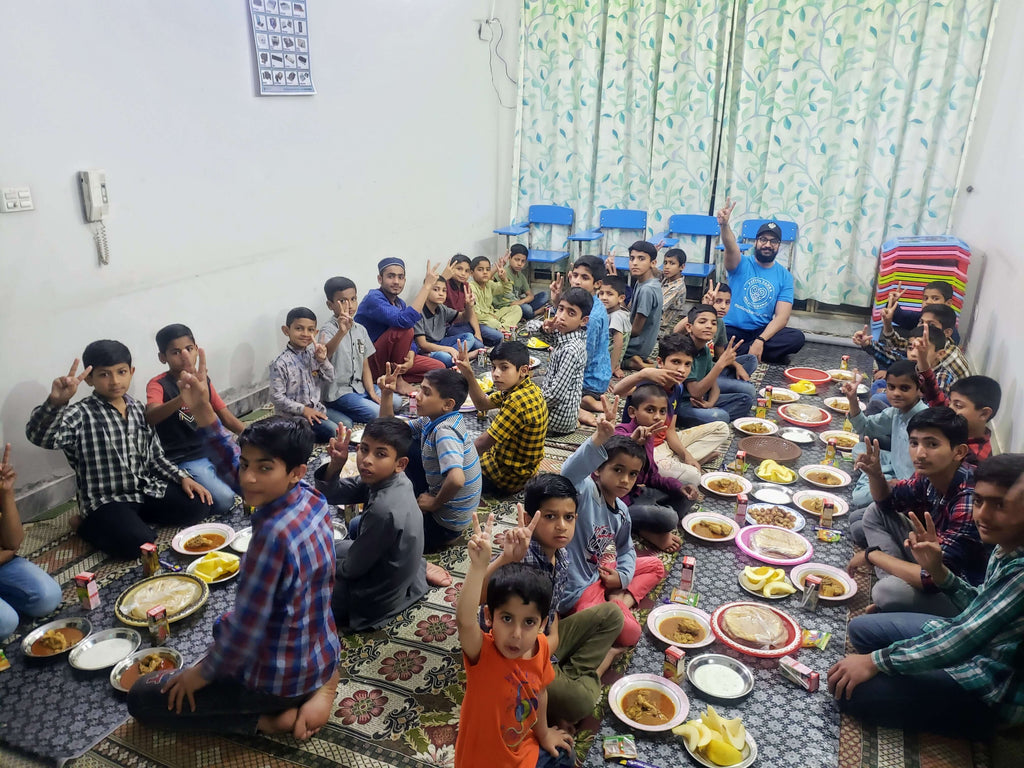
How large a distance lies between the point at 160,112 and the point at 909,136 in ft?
21.7

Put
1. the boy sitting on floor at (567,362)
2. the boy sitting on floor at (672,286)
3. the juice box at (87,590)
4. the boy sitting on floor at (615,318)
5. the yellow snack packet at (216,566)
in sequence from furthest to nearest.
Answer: the boy sitting on floor at (672,286) → the boy sitting on floor at (615,318) → the boy sitting on floor at (567,362) → the yellow snack packet at (216,566) → the juice box at (87,590)

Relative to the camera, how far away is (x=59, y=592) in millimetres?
3213

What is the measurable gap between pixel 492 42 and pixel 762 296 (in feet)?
13.8

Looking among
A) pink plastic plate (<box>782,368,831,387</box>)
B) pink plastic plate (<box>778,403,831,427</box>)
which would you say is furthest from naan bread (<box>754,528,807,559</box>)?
pink plastic plate (<box>782,368,831,387</box>)

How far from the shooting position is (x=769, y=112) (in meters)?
7.51

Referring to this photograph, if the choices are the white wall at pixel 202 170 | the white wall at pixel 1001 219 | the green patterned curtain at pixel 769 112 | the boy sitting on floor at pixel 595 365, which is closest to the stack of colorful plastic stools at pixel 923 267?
the white wall at pixel 1001 219

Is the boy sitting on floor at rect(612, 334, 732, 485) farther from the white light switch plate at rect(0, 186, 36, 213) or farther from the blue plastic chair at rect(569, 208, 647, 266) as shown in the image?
the blue plastic chair at rect(569, 208, 647, 266)

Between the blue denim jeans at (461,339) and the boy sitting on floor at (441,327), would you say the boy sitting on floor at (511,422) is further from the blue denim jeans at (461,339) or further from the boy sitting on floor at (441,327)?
the blue denim jeans at (461,339)

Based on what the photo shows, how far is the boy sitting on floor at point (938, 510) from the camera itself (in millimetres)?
2936

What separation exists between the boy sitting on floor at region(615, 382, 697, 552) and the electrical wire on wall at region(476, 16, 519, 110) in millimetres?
5690

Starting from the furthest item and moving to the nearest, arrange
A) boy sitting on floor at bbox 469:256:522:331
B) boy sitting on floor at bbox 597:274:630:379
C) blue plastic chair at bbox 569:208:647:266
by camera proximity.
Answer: blue plastic chair at bbox 569:208:647:266, boy sitting on floor at bbox 469:256:522:331, boy sitting on floor at bbox 597:274:630:379

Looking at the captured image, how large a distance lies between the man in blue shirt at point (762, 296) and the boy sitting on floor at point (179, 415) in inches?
177

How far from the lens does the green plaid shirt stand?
230cm

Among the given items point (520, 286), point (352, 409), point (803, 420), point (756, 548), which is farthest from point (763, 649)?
point (520, 286)
